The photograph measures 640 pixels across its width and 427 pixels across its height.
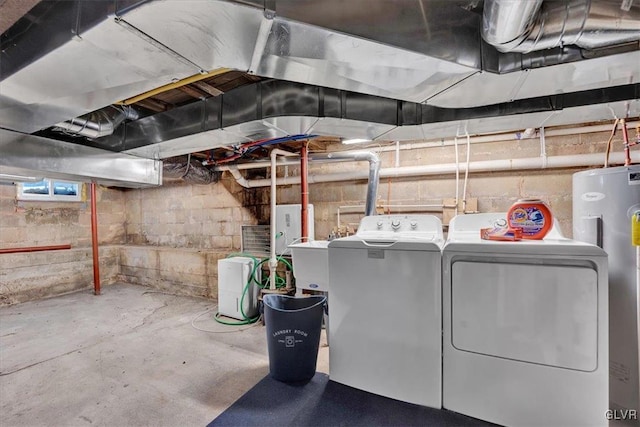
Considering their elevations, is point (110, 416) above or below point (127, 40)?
below

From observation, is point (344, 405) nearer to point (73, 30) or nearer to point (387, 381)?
point (387, 381)

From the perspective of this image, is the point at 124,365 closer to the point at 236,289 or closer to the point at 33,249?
the point at 236,289

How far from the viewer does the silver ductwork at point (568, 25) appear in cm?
107

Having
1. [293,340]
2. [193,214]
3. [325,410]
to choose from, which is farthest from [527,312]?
[193,214]

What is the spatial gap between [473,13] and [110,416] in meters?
3.11

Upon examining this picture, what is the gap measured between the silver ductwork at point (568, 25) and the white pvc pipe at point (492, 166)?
1.70m

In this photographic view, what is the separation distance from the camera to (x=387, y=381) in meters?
1.89

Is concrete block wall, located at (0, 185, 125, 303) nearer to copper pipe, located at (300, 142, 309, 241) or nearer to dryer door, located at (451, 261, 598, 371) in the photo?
copper pipe, located at (300, 142, 309, 241)

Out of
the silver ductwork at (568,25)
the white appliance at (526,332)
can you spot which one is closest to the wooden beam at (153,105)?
the silver ductwork at (568,25)

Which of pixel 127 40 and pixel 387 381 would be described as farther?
pixel 387 381

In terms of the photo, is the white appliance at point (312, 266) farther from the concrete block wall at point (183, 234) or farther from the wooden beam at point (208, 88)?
the concrete block wall at point (183, 234)

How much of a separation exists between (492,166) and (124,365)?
3851mm

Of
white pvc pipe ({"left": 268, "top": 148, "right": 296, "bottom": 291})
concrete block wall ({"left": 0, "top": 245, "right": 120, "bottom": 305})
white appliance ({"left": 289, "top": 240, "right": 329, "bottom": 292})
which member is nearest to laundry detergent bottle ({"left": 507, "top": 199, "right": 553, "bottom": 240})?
white appliance ({"left": 289, "top": 240, "right": 329, "bottom": 292})

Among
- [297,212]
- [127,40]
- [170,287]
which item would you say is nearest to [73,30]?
[127,40]
